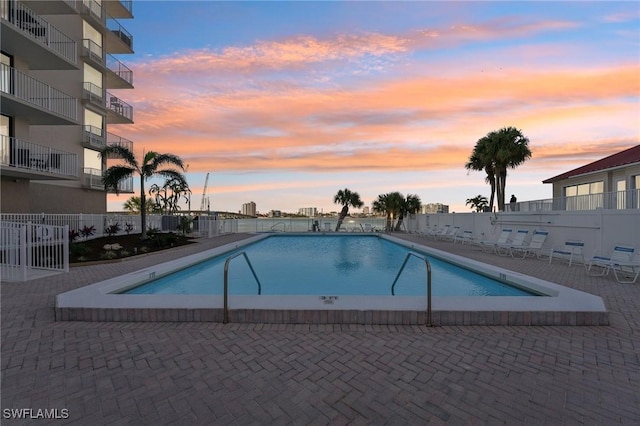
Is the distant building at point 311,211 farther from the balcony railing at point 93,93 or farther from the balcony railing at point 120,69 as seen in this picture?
the balcony railing at point 93,93

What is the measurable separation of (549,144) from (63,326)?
84.6 ft

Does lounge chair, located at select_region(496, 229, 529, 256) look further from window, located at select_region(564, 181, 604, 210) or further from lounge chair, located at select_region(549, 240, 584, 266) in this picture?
window, located at select_region(564, 181, 604, 210)

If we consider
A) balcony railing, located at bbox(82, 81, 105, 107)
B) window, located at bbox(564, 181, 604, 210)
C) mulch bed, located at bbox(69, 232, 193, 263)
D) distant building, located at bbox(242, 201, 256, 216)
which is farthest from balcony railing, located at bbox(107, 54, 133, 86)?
distant building, located at bbox(242, 201, 256, 216)

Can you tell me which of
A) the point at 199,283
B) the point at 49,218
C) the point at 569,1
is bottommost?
the point at 199,283

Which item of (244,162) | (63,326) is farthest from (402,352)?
(244,162)

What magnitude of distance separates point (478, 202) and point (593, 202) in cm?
3142

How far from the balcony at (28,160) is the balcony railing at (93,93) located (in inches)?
250

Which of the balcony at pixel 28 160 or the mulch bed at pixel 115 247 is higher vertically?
the balcony at pixel 28 160

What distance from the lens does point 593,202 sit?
38.2 feet

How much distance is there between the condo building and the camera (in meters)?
13.7

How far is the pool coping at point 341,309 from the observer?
13.9ft

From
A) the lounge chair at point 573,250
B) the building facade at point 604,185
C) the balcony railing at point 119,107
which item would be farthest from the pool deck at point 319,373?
the balcony railing at point 119,107

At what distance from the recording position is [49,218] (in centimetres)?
1337

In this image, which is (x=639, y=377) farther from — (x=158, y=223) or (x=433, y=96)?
(x=158, y=223)
